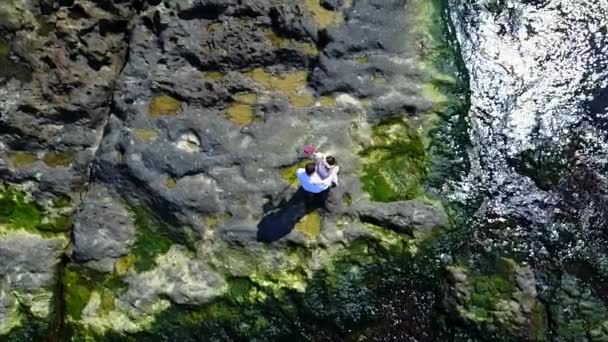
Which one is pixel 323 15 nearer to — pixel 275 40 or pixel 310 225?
pixel 275 40

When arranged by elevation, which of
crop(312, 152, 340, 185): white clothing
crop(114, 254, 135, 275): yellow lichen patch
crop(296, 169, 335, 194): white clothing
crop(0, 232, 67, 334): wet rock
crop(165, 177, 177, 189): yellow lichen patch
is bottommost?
crop(0, 232, 67, 334): wet rock

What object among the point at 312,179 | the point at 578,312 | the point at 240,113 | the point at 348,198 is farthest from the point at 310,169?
the point at 578,312

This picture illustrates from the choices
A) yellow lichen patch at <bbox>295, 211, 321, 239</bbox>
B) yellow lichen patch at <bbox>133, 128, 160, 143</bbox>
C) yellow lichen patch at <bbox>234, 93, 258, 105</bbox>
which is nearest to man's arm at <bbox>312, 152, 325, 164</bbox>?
yellow lichen patch at <bbox>295, 211, 321, 239</bbox>

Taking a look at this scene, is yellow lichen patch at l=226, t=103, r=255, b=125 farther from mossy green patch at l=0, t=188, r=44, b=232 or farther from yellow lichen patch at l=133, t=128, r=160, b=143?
mossy green patch at l=0, t=188, r=44, b=232

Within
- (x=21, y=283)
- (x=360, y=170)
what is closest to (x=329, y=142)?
(x=360, y=170)

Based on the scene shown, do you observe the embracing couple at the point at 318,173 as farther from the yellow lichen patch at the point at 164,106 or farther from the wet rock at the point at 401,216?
the yellow lichen patch at the point at 164,106

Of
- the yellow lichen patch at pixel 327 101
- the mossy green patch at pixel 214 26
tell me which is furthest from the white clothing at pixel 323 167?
the mossy green patch at pixel 214 26
